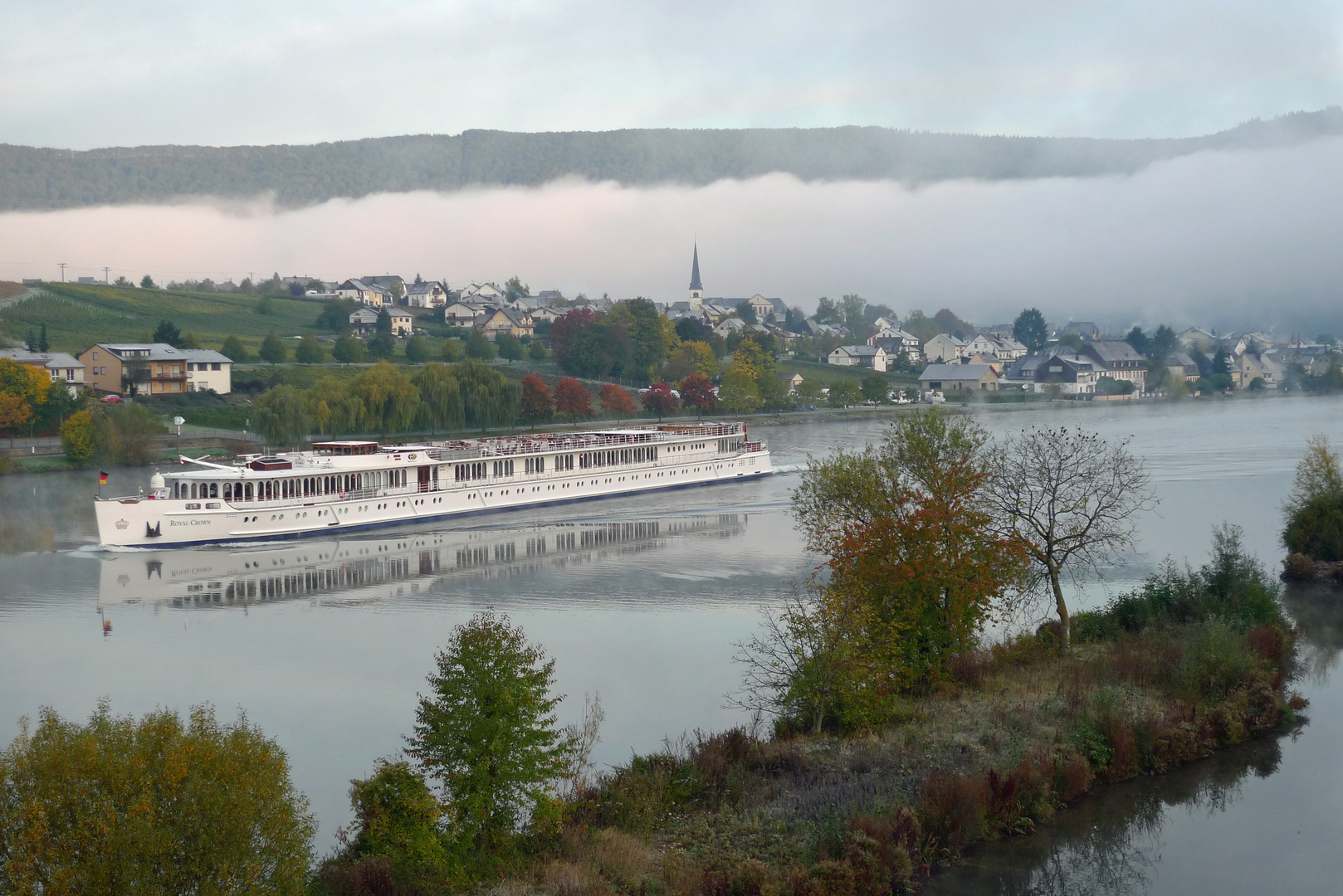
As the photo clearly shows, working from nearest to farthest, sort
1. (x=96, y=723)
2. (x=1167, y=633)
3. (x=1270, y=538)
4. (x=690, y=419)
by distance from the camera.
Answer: (x=96, y=723) < (x=1167, y=633) < (x=1270, y=538) < (x=690, y=419)

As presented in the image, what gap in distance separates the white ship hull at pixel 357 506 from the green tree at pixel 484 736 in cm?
2060

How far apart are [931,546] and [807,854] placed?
5302 millimetres

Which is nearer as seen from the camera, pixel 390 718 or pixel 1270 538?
pixel 390 718

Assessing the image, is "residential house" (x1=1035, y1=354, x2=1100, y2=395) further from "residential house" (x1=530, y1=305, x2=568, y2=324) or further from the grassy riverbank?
the grassy riverbank

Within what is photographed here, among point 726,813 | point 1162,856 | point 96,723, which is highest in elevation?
point 96,723

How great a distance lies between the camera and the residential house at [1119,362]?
96.0 meters

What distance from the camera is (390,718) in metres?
15.1

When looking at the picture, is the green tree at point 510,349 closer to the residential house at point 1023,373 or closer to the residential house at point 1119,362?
the residential house at point 1023,373

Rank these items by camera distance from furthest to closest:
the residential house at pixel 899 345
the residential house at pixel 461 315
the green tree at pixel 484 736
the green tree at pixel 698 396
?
1. the residential house at pixel 899 345
2. the residential house at pixel 461 315
3. the green tree at pixel 698 396
4. the green tree at pixel 484 736

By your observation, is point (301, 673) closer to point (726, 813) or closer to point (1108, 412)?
point (726, 813)

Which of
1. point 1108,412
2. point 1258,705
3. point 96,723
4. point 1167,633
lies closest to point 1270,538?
point 1167,633

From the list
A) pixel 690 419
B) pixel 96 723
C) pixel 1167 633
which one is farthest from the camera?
pixel 690 419

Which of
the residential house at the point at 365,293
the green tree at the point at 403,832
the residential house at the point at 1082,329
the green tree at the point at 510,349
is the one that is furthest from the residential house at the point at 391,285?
the green tree at the point at 403,832

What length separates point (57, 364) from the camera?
53.3m
